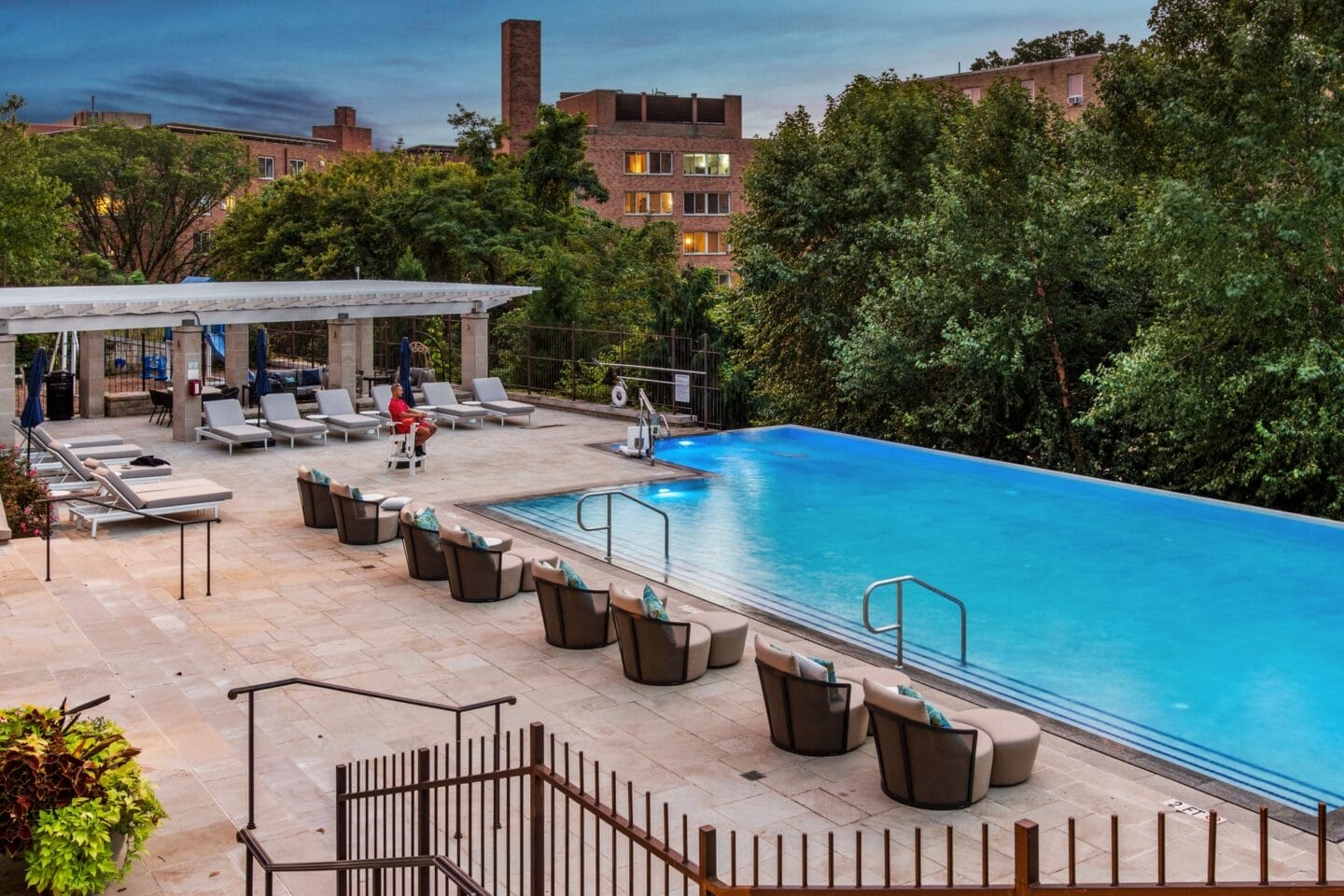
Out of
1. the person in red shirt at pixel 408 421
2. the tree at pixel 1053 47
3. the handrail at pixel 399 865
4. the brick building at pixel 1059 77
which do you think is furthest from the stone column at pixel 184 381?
the tree at pixel 1053 47

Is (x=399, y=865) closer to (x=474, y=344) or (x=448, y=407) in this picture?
(x=448, y=407)

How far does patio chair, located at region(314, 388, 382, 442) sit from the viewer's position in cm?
2544

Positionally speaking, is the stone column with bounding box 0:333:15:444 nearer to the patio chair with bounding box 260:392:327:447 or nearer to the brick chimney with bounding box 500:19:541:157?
the patio chair with bounding box 260:392:327:447

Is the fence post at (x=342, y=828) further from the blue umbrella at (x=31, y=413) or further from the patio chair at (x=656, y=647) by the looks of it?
the blue umbrella at (x=31, y=413)

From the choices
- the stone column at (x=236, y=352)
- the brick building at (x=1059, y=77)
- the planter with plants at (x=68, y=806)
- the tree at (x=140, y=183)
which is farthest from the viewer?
the brick building at (x=1059, y=77)

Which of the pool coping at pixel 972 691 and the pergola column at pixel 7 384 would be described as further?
the pergola column at pixel 7 384

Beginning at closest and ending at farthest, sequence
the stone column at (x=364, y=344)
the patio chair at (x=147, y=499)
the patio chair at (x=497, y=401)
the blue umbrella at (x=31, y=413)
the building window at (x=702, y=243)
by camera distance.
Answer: the patio chair at (x=147, y=499)
the blue umbrella at (x=31, y=413)
the patio chair at (x=497, y=401)
the stone column at (x=364, y=344)
the building window at (x=702, y=243)

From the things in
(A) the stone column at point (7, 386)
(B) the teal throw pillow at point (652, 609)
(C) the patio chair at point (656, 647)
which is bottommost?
(C) the patio chair at point (656, 647)

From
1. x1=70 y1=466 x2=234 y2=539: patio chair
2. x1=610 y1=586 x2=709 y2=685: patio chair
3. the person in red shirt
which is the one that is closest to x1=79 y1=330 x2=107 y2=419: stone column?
the person in red shirt

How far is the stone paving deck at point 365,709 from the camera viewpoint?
26.7 feet

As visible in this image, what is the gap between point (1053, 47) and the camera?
85.9m

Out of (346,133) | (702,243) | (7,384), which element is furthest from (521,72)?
(7,384)

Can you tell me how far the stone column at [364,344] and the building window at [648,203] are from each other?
1916 inches

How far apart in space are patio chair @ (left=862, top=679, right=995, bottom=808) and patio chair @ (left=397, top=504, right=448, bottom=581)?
7111mm
